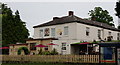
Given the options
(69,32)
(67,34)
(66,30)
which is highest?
(66,30)

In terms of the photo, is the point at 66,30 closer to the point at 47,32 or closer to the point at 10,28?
the point at 47,32

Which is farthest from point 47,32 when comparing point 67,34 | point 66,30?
point 67,34

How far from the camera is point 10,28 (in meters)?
54.8

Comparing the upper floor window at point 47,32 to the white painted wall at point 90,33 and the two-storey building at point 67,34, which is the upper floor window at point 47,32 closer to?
the two-storey building at point 67,34

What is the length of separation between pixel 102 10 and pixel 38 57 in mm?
43331

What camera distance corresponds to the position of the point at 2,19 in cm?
5438

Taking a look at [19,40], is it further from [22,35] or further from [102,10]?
[102,10]

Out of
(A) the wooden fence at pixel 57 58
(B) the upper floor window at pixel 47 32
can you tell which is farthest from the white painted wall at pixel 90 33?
(A) the wooden fence at pixel 57 58

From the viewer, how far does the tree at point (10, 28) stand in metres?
53.8

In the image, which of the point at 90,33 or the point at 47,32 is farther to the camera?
the point at 47,32

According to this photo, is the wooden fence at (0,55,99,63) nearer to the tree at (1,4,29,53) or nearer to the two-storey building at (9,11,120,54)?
the two-storey building at (9,11,120,54)

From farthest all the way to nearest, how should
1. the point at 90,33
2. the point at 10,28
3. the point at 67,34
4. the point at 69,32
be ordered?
the point at 10,28 < the point at 90,33 < the point at 67,34 < the point at 69,32

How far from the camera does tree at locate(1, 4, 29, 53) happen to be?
53844 mm

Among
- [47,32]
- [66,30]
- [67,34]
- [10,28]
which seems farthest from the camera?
[10,28]
